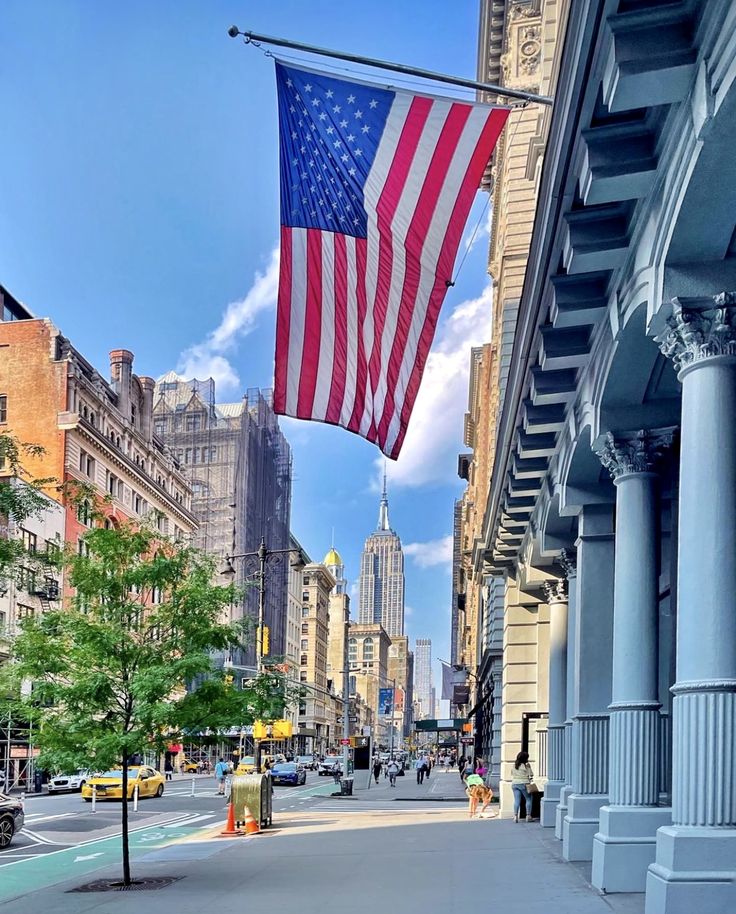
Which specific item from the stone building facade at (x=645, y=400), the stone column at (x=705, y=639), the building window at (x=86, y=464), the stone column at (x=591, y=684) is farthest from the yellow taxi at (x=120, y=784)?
the building window at (x=86, y=464)

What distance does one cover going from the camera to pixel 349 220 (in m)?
12.7

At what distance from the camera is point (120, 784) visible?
4516 cm

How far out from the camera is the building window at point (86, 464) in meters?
82.6

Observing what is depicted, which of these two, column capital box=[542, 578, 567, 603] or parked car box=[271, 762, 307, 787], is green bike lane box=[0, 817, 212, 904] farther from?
parked car box=[271, 762, 307, 787]

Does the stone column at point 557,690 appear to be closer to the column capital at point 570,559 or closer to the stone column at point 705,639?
the column capital at point 570,559

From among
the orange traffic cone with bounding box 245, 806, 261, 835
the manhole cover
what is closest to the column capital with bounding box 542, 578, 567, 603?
the orange traffic cone with bounding box 245, 806, 261, 835

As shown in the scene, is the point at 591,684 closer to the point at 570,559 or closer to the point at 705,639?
the point at 570,559

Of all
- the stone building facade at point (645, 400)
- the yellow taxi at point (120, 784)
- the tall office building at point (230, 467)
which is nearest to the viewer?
the stone building facade at point (645, 400)

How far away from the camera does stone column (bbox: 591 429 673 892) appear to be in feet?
44.6

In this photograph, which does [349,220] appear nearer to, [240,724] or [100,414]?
[240,724]

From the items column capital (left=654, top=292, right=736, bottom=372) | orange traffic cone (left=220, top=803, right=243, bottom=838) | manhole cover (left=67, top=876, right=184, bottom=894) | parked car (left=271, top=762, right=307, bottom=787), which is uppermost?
column capital (left=654, top=292, right=736, bottom=372)

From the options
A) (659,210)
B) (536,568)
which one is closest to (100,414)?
(536,568)

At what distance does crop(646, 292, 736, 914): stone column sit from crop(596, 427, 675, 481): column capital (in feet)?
12.4

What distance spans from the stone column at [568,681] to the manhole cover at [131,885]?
Answer: 257 inches
